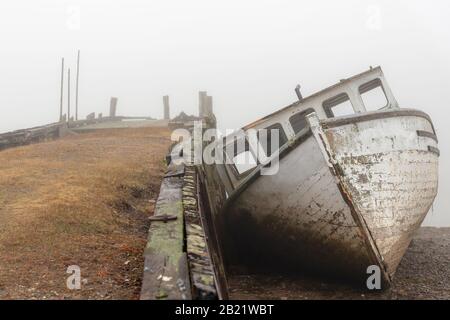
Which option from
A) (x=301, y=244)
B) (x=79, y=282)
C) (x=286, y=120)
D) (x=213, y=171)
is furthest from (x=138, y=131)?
(x=79, y=282)

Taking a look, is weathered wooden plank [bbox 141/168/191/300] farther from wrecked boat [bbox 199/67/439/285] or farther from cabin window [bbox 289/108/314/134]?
cabin window [bbox 289/108/314/134]

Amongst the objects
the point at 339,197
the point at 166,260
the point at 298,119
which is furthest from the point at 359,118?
the point at 166,260

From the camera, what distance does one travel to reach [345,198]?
252 inches

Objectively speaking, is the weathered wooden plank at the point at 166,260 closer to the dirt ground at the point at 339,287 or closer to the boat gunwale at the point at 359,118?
the dirt ground at the point at 339,287

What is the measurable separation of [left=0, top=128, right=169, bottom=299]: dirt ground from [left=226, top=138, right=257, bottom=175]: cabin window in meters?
1.85

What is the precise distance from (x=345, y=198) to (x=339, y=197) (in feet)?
0.29

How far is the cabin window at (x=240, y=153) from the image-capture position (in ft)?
27.8

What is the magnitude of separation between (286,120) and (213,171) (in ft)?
6.80

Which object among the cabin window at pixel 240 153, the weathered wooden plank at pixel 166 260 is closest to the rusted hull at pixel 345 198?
the cabin window at pixel 240 153

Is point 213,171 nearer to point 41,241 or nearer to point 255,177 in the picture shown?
point 255,177

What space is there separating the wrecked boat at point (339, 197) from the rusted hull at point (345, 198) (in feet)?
0.05

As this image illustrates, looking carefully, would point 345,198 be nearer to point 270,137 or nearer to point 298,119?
point 270,137

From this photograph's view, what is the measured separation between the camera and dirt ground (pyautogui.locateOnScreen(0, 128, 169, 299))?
Answer: 15.2 feet

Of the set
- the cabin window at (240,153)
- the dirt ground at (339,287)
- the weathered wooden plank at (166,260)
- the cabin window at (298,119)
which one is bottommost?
the dirt ground at (339,287)
